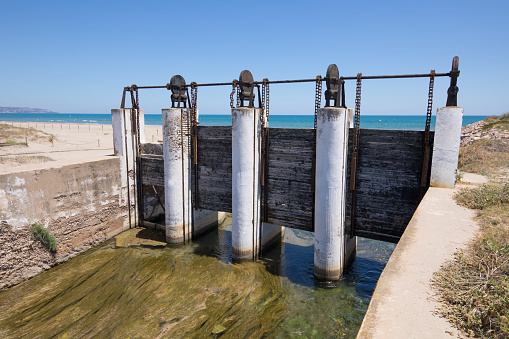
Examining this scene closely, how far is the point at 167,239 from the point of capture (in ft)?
49.3

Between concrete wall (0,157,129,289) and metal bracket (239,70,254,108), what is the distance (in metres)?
7.67

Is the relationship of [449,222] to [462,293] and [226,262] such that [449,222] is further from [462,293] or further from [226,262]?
[226,262]

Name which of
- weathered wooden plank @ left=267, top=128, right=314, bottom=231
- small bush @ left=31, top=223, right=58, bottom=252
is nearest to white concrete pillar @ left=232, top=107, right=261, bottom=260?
weathered wooden plank @ left=267, top=128, right=314, bottom=231

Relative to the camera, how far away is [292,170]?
12523mm

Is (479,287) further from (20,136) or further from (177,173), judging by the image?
(20,136)

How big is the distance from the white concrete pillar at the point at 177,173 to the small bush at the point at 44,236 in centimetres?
468

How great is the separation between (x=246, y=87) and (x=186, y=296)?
839cm

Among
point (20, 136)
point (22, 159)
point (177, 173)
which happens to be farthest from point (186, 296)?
point (20, 136)

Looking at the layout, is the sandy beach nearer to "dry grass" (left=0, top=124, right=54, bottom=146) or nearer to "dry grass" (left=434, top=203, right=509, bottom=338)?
"dry grass" (left=0, top=124, right=54, bottom=146)

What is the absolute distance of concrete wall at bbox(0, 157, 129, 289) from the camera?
36.9ft

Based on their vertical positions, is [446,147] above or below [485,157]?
above

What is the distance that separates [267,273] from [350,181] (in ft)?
16.2

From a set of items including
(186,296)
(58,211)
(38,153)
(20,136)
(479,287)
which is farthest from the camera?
(20,136)

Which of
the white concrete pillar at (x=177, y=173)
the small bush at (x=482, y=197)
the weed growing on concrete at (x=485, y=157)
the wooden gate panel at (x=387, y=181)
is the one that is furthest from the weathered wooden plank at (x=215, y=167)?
the weed growing on concrete at (x=485, y=157)
